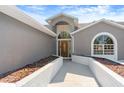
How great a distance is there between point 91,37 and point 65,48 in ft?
18.1

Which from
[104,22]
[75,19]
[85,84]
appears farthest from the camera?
[75,19]

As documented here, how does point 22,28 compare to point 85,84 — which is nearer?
point 85,84

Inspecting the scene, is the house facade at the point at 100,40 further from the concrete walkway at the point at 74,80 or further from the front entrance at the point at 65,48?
the concrete walkway at the point at 74,80

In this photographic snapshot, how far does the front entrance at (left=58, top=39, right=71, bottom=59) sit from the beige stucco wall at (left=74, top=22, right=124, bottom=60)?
4171mm

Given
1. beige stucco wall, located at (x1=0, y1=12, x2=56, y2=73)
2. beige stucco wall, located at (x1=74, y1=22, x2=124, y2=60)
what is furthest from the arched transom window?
beige stucco wall, located at (x1=0, y1=12, x2=56, y2=73)

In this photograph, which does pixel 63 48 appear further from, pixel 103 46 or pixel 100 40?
pixel 103 46

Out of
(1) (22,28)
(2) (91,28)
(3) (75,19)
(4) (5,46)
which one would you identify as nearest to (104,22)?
(2) (91,28)

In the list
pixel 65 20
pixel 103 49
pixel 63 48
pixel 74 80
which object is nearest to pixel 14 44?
pixel 74 80

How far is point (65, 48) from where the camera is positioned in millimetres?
24656

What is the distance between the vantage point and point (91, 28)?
2003 cm

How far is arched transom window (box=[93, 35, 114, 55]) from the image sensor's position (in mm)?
20148
